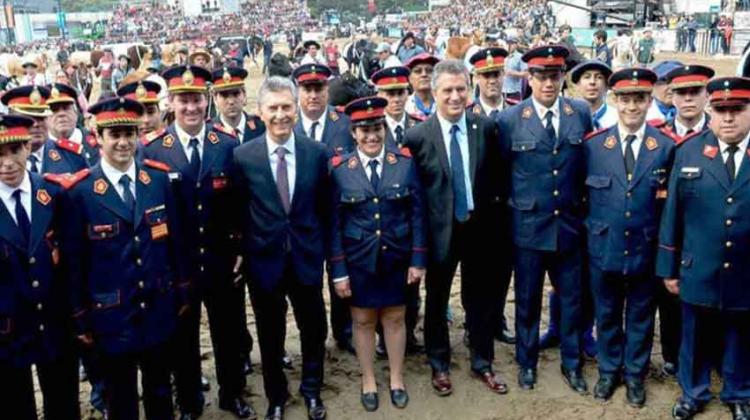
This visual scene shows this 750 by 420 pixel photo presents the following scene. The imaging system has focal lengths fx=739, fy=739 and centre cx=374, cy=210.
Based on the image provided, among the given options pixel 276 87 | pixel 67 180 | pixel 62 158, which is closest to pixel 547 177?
pixel 276 87

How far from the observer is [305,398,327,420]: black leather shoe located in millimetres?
4711

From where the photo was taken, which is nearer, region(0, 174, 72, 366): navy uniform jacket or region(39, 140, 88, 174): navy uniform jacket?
region(0, 174, 72, 366): navy uniform jacket

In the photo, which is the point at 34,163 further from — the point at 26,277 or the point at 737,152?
the point at 737,152

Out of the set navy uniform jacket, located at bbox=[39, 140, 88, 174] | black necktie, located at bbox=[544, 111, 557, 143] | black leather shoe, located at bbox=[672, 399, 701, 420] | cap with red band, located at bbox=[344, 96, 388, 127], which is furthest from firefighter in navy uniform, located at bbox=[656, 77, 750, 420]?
navy uniform jacket, located at bbox=[39, 140, 88, 174]

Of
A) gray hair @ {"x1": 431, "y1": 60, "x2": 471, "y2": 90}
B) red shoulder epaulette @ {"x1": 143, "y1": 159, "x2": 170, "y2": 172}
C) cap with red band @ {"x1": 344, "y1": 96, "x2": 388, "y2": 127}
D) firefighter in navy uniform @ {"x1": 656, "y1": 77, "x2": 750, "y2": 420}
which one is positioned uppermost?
gray hair @ {"x1": 431, "y1": 60, "x2": 471, "y2": 90}

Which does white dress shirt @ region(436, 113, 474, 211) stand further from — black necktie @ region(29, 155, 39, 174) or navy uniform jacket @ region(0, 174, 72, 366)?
black necktie @ region(29, 155, 39, 174)

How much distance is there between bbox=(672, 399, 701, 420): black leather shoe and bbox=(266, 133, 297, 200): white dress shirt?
107 inches

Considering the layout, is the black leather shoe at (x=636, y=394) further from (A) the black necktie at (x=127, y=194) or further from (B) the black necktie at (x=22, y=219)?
(B) the black necktie at (x=22, y=219)

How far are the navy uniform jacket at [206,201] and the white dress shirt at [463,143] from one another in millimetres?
1334

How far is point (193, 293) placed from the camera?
4367 mm

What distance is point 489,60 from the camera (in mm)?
5613

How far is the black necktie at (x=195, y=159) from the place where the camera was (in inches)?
174

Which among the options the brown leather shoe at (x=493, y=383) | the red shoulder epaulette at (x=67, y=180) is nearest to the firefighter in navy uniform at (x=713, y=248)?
the brown leather shoe at (x=493, y=383)

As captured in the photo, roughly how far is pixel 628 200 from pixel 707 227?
19.0 inches
